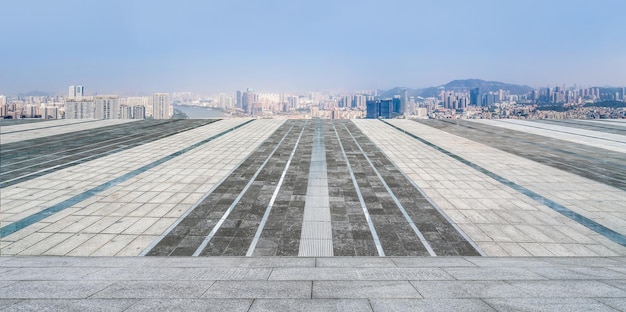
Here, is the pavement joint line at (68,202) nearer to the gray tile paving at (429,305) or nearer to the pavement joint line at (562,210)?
the gray tile paving at (429,305)

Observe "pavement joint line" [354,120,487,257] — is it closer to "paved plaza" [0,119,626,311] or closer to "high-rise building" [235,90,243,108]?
"paved plaza" [0,119,626,311]

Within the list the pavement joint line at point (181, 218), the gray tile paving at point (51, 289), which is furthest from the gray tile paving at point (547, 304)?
the pavement joint line at point (181, 218)

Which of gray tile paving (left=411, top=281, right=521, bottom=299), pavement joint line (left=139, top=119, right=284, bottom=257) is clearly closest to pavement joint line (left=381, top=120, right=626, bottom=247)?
gray tile paving (left=411, top=281, right=521, bottom=299)

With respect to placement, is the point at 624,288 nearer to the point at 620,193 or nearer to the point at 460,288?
the point at 460,288

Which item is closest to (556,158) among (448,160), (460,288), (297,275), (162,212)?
(448,160)

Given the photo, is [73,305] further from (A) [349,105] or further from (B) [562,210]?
(A) [349,105]

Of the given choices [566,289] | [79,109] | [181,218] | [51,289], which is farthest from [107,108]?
[566,289]
